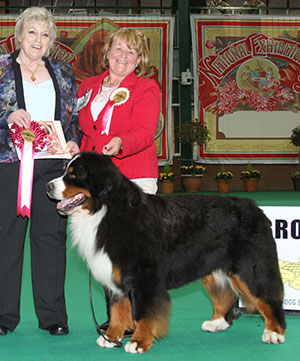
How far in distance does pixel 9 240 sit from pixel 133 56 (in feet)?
5.02

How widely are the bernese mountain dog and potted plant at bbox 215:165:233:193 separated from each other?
12162mm

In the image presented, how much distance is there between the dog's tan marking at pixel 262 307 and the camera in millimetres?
3303

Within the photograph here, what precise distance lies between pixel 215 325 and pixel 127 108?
1.65 metres

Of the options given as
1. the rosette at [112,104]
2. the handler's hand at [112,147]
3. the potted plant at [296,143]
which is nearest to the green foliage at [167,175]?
the potted plant at [296,143]

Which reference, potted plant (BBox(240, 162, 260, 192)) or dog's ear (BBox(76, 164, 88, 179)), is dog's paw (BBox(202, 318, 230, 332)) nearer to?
dog's ear (BBox(76, 164, 88, 179))

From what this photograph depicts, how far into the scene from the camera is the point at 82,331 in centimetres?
363

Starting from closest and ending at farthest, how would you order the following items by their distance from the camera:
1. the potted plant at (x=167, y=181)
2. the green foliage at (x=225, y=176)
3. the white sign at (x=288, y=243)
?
the white sign at (x=288, y=243), the potted plant at (x=167, y=181), the green foliage at (x=225, y=176)

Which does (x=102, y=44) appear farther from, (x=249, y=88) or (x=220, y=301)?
(x=220, y=301)

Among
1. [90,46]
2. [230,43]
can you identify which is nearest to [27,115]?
[90,46]

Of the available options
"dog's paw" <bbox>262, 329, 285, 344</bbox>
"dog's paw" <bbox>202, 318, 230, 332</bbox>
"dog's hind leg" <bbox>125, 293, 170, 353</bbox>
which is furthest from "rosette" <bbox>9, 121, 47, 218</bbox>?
"dog's paw" <bbox>262, 329, 285, 344</bbox>

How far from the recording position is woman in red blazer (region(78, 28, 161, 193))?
3395mm

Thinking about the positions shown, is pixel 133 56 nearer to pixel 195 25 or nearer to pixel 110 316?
pixel 110 316

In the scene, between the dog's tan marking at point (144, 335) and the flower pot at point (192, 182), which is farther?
the flower pot at point (192, 182)

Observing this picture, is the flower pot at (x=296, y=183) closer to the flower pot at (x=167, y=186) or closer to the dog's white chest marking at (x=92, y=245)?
the flower pot at (x=167, y=186)
